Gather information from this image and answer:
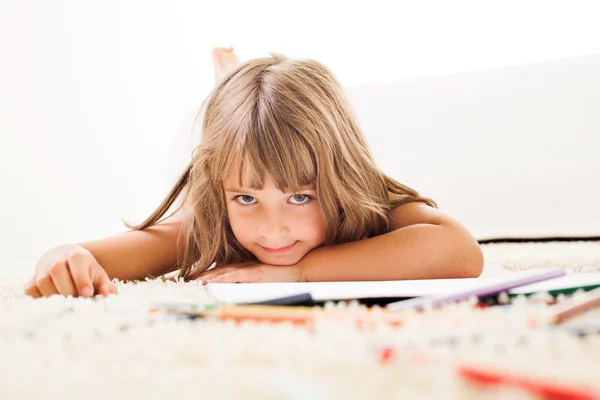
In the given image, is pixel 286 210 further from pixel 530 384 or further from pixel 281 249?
pixel 530 384

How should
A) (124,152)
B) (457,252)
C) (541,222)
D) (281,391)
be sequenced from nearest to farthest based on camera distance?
1. (281,391)
2. (457,252)
3. (541,222)
4. (124,152)

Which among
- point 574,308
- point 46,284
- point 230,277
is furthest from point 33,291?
point 574,308

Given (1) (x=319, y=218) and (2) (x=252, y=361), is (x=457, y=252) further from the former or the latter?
(2) (x=252, y=361)

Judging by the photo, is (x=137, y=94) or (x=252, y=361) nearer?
(x=252, y=361)

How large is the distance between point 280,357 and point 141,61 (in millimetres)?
2188

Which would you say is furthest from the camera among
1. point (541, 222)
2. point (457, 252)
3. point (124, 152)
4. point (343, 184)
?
point (124, 152)

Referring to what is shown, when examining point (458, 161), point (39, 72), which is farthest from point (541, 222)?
point (39, 72)

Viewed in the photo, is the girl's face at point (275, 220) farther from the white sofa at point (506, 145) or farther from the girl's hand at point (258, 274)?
the white sofa at point (506, 145)

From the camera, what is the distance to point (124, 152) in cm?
227

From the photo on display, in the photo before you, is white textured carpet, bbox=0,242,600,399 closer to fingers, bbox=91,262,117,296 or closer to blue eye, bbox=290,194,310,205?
fingers, bbox=91,262,117,296

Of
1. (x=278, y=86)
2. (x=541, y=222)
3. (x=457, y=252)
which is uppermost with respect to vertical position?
(x=278, y=86)

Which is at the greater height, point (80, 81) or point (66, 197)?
point (80, 81)

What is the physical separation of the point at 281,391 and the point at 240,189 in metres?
0.64

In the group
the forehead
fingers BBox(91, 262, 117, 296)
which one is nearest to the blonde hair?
the forehead
